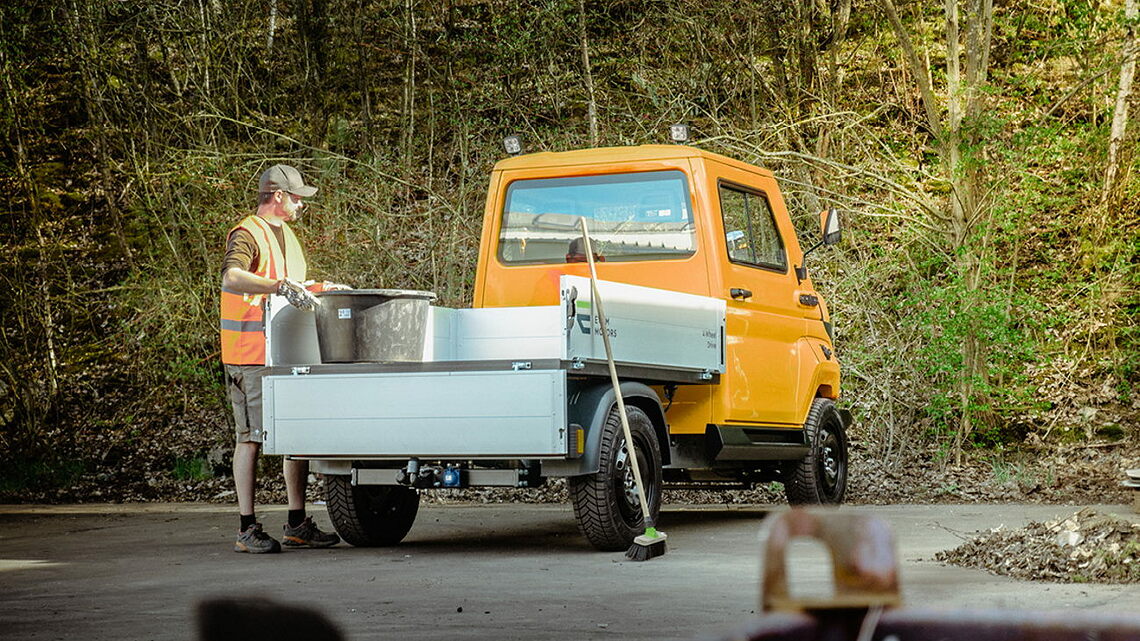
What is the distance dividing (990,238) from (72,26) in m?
10.0

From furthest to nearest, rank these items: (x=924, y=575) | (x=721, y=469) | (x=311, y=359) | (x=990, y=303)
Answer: (x=990, y=303)
(x=721, y=469)
(x=311, y=359)
(x=924, y=575)

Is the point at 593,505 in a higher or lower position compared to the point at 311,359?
lower

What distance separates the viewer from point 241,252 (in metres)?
9.21

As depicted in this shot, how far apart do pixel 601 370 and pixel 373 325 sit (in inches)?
53.5

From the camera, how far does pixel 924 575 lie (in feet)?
3.80

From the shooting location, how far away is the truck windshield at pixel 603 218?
10.4m

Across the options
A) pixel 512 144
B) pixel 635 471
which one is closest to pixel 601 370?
pixel 635 471

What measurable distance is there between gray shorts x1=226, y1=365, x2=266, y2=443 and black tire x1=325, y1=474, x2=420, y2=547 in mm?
574

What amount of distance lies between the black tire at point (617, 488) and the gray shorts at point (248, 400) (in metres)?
2.05

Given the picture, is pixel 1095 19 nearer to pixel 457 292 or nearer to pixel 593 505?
pixel 457 292

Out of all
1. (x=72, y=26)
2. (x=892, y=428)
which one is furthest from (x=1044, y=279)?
(x=72, y=26)

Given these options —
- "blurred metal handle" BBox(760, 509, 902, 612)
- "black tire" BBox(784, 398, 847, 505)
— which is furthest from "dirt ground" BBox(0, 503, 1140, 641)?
"blurred metal handle" BBox(760, 509, 902, 612)

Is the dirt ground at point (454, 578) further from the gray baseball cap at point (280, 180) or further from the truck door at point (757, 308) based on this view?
the gray baseball cap at point (280, 180)

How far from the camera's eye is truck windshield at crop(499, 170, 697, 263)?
10398 millimetres
